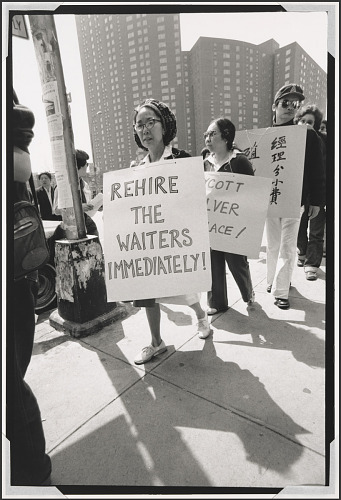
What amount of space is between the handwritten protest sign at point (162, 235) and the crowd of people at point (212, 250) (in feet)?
0.83

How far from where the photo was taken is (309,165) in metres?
3.06

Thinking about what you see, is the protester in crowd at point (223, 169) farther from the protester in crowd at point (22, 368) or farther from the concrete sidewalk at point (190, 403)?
the protester in crowd at point (22, 368)

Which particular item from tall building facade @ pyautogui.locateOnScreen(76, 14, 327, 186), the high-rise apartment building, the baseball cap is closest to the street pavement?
the high-rise apartment building

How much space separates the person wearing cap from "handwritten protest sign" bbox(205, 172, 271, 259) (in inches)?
36.1

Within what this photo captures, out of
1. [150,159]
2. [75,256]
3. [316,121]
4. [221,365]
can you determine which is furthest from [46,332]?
[316,121]

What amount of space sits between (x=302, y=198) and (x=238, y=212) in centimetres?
111

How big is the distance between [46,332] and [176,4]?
9.65 ft

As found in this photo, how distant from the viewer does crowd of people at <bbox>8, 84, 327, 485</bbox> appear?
4.42 ft

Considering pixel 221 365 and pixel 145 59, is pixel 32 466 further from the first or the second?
pixel 145 59

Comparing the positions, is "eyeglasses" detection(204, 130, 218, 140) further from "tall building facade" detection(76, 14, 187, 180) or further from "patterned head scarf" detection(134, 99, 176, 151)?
"tall building facade" detection(76, 14, 187, 180)

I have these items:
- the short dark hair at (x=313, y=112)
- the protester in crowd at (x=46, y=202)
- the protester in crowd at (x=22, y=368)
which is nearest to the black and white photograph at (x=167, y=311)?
the protester in crowd at (x=22, y=368)

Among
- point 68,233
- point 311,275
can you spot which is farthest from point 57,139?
point 311,275

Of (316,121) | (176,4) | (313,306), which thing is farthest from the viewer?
(316,121)

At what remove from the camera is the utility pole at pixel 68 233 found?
8.59 ft
